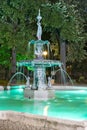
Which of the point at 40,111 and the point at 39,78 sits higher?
the point at 39,78

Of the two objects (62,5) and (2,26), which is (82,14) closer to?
(62,5)


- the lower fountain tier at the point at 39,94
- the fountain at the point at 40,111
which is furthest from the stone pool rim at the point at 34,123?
the lower fountain tier at the point at 39,94

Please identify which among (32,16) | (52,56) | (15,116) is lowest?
(52,56)

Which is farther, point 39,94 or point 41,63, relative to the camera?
point 41,63

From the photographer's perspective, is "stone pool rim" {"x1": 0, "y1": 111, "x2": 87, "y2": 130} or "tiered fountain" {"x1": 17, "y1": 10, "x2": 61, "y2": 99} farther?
"tiered fountain" {"x1": 17, "y1": 10, "x2": 61, "y2": 99}

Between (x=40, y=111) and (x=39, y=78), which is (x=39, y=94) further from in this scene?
(x=40, y=111)

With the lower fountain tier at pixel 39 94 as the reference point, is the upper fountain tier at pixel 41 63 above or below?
above

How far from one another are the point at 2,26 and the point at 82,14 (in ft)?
28.3

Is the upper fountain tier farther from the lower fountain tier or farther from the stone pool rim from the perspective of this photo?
the stone pool rim

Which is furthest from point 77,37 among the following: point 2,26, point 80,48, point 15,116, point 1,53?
point 15,116

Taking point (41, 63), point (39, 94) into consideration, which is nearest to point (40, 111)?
point (39, 94)

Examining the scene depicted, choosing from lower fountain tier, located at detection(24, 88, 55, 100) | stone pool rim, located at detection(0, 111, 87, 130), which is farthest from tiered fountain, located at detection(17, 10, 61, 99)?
stone pool rim, located at detection(0, 111, 87, 130)

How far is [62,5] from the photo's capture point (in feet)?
113

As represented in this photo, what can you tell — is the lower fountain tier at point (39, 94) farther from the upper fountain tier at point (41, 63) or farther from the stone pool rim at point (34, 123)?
the stone pool rim at point (34, 123)
